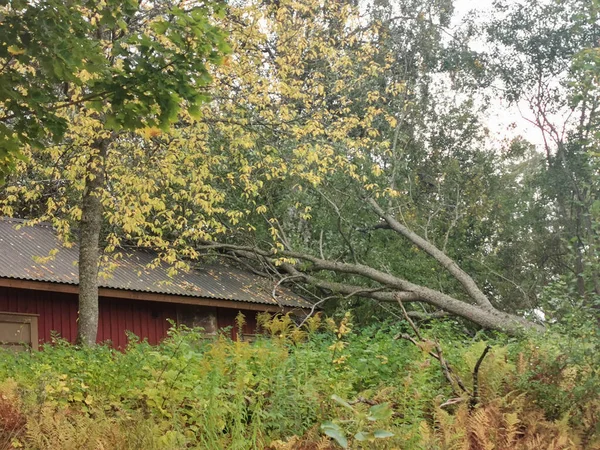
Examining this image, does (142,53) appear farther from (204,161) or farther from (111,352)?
(204,161)

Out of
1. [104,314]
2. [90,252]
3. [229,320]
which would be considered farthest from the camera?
[229,320]

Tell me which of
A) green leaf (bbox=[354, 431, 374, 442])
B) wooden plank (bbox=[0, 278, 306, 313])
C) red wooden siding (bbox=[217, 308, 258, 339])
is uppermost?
wooden plank (bbox=[0, 278, 306, 313])

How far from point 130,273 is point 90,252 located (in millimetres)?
4602

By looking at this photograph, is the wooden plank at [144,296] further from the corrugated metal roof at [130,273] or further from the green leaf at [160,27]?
the green leaf at [160,27]

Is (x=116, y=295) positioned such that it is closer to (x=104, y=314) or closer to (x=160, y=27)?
(x=104, y=314)

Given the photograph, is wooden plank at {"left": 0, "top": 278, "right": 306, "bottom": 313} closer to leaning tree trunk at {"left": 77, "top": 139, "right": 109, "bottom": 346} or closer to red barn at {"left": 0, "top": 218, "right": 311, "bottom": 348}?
red barn at {"left": 0, "top": 218, "right": 311, "bottom": 348}

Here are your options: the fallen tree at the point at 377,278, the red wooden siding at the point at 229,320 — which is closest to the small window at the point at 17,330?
the fallen tree at the point at 377,278

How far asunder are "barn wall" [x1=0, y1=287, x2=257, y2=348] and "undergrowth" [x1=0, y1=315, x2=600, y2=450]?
743 centimetres

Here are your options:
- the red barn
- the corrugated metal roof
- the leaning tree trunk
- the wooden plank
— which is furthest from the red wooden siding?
the leaning tree trunk

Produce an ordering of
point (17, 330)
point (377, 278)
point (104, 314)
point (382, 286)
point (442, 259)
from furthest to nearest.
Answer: point (442, 259) < point (377, 278) < point (382, 286) < point (104, 314) < point (17, 330)

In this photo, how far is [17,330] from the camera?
15.7 meters

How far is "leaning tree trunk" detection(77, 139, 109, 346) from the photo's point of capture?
519 inches

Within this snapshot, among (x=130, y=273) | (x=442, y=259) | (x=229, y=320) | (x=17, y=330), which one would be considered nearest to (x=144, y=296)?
(x=130, y=273)

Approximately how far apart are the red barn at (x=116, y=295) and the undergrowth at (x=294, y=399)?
690cm
